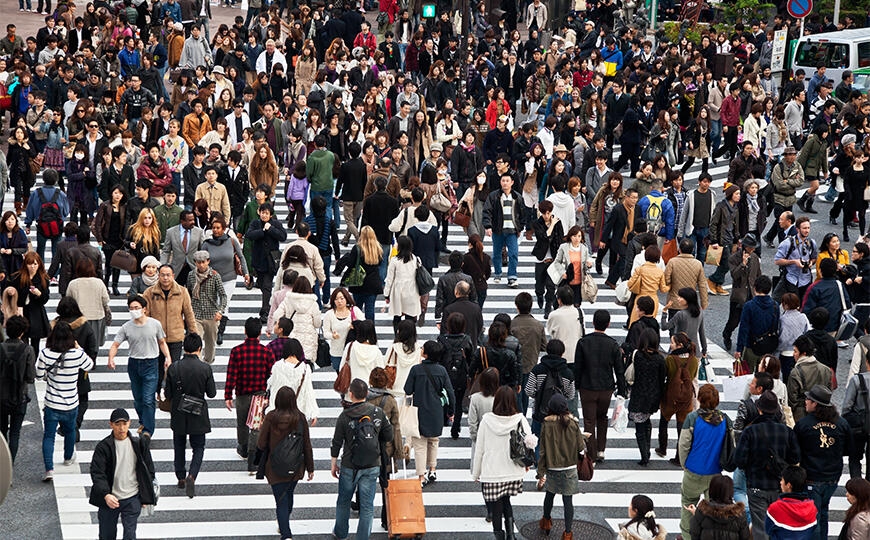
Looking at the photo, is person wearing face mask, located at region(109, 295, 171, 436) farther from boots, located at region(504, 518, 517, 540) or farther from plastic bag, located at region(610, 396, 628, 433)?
plastic bag, located at region(610, 396, 628, 433)

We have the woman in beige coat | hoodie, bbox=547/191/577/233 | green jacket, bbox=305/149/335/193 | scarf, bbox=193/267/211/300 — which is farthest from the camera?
green jacket, bbox=305/149/335/193

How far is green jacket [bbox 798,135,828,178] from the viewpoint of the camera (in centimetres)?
2352

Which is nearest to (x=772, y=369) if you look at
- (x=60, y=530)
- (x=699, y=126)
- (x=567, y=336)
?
(x=567, y=336)

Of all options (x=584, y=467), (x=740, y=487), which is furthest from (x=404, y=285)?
(x=740, y=487)

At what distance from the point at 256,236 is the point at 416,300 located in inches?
93.7

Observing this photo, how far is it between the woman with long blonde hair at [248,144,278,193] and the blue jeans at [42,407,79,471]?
7767 mm

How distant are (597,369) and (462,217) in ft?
21.9

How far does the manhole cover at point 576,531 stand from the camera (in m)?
12.7

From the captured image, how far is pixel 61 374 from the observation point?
13.2m

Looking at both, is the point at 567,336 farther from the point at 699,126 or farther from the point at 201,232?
the point at 699,126

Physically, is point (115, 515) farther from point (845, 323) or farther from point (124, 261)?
point (845, 323)

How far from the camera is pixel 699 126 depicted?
84.3 ft

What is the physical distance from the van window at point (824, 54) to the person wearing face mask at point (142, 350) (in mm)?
22593

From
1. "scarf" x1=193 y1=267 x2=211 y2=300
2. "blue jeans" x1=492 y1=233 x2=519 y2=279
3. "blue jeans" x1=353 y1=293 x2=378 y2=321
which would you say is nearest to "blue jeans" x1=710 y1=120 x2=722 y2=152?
"blue jeans" x1=492 y1=233 x2=519 y2=279
